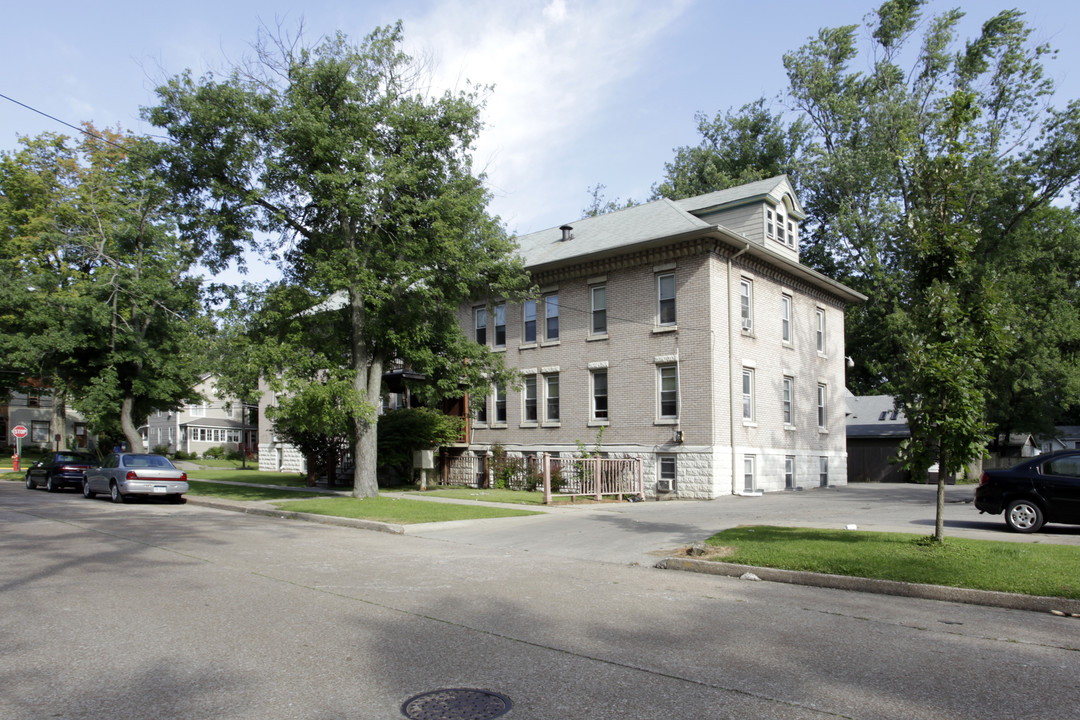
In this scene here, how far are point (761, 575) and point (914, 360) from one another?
3681 mm

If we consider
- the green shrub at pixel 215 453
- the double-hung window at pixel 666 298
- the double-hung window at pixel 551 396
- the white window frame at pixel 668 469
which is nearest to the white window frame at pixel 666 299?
the double-hung window at pixel 666 298

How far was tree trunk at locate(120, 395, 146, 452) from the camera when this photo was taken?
33562 millimetres

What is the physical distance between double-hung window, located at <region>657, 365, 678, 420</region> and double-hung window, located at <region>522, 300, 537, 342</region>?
5.86 meters

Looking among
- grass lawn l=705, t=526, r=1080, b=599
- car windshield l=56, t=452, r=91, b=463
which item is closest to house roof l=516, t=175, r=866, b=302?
grass lawn l=705, t=526, r=1080, b=599

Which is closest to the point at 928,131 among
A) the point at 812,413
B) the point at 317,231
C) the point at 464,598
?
the point at 812,413

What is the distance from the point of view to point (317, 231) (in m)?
22.9

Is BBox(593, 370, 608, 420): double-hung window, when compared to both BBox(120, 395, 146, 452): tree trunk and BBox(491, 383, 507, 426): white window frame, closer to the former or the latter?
BBox(491, 383, 507, 426): white window frame

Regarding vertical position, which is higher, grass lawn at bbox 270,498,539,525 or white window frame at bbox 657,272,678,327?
white window frame at bbox 657,272,678,327

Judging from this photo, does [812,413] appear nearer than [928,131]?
Yes

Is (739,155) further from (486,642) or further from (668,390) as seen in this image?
(486,642)

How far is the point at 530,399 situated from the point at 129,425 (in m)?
18.5

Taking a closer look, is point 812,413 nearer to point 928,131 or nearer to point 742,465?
point 742,465

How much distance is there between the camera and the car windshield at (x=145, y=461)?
22844 mm

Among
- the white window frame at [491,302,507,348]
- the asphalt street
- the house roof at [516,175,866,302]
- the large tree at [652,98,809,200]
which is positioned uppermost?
the large tree at [652,98,809,200]
